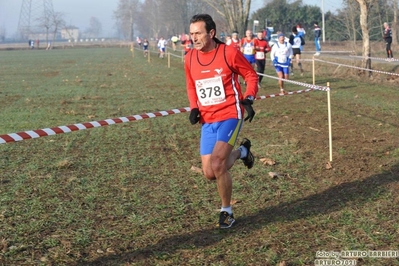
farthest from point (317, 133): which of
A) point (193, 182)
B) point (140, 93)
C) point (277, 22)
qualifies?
point (277, 22)

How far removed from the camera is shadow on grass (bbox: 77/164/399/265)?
4996 millimetres

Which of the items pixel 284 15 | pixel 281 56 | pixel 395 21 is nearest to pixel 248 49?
pixel 281 56

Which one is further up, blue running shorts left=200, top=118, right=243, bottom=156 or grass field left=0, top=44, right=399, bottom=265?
blue running shorts left=200, top=118, right=243, bottom=156

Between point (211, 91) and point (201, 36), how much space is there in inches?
21.5

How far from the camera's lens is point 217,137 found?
5555mm

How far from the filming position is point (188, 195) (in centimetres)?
680

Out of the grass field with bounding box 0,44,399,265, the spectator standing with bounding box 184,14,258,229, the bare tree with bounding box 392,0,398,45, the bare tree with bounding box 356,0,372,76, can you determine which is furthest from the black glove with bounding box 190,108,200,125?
the bare tree with bounding box 392,0,398,45

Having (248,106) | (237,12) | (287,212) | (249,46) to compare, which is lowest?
(287,212)

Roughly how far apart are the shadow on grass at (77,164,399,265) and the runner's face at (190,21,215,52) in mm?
1798

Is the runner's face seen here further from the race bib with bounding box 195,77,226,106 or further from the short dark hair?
the race bib with bounding box 195,77,226,106

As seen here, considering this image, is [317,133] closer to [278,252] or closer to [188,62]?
[188,62]

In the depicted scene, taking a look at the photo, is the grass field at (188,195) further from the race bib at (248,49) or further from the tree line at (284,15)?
the tree line at (284,15)

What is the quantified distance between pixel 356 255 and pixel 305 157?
400 cm

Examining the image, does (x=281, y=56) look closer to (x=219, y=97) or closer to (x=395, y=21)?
(x=219, y=97)
